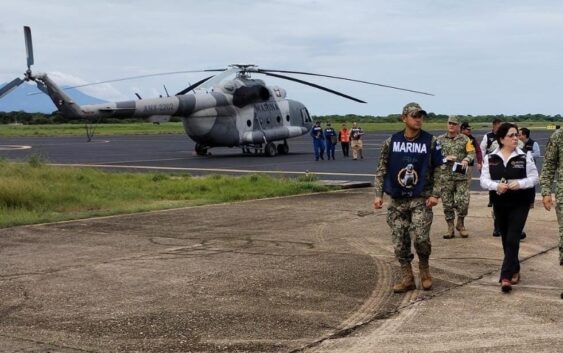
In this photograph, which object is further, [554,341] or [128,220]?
[128,220]

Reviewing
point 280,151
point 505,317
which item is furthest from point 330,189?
point 280,151

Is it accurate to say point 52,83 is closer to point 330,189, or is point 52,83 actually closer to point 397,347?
point 330,189

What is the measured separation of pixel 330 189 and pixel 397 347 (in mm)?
13140

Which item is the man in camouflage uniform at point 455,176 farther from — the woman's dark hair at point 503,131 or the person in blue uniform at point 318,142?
the person in blue uniform at point 318,142

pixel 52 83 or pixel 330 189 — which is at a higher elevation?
pixel 52 83

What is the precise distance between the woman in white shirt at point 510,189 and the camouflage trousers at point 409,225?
0.70 metres

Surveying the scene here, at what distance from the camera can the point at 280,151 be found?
3709 centimetres

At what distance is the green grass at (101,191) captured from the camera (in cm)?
1469

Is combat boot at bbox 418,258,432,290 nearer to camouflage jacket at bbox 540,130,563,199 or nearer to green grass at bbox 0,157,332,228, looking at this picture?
camouflage jacket at bbox 540,130,563,199

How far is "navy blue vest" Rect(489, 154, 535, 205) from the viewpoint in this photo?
7320 mm

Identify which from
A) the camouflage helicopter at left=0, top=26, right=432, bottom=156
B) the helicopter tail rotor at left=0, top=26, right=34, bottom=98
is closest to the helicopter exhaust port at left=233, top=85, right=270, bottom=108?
the camouflage helicopter at left=0, top=26, right=432, bottom=156

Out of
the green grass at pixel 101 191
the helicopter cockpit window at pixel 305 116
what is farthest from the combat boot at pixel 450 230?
the helicopter cockpit window at pixel 305 116

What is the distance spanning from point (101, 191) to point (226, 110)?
16.6 m

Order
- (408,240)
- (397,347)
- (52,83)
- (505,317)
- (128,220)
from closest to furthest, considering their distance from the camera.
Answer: (397,347) < (505,317) < (408,240) < (128,220) < (52,83)
